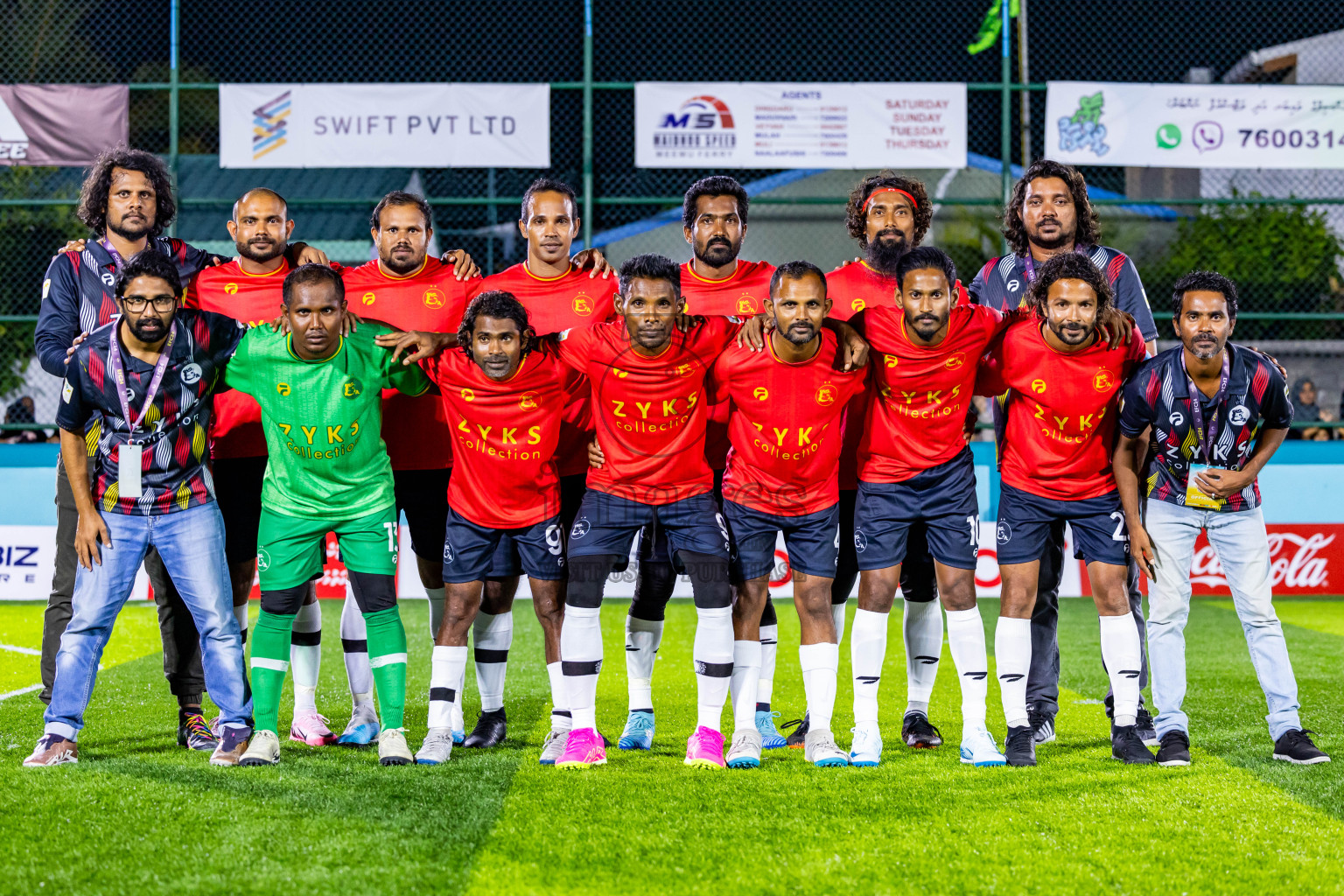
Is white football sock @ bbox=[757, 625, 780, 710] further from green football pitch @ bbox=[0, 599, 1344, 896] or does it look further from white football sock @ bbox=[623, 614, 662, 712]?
white football sock @ bbox=[623, 614, 662, 712]

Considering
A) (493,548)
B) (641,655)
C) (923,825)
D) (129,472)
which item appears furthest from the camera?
(641,655)

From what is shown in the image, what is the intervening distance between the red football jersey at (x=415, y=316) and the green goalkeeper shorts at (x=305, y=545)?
56 cm

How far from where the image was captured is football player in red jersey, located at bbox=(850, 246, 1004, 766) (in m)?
4.70

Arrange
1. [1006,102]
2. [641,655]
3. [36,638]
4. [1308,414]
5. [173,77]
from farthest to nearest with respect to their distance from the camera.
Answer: [1308,414]
[1006,102]
[173,77]
[36,638]
[641,655]

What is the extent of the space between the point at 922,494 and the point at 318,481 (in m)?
2.28

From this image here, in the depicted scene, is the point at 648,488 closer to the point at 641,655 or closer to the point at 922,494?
the point at 641,655

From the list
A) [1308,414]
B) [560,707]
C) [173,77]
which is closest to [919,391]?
[560,707]

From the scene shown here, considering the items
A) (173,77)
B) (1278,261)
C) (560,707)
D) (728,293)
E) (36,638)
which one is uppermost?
(173,77)

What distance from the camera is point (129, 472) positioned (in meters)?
4.54

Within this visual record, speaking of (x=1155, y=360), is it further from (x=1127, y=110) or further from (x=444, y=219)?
(x=444, y=219)

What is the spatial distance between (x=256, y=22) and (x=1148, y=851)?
12.4 m

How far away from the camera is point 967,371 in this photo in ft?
15.6

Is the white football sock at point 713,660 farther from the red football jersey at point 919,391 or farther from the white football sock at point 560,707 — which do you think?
the red football jersey at point 919,391

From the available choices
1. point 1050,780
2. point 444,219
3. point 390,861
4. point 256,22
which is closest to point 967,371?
point 1050,780
